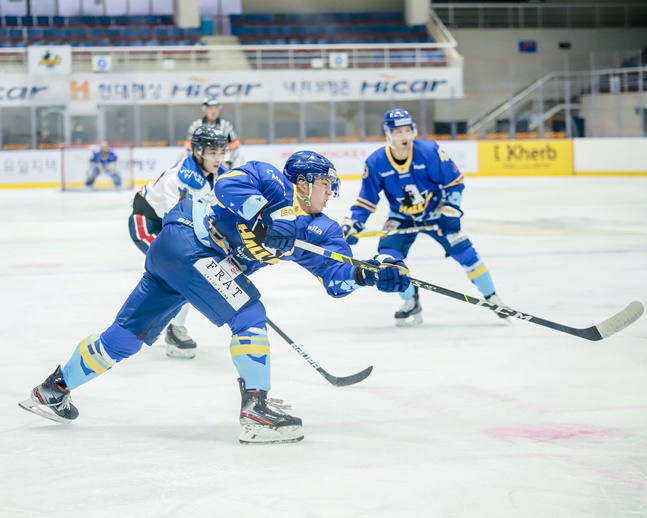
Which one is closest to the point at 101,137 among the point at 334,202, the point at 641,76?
the point at 334,202

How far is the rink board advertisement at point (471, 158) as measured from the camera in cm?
1983

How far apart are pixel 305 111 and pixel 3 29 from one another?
7.96 meters

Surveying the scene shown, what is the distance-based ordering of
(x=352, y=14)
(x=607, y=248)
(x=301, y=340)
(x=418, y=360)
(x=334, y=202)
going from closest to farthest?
1. (x=418, y=360)
2. (x=301, y=340)
3. (x=607, y=248)
4. (x=334, y=202)
5. (x=352, y=14)

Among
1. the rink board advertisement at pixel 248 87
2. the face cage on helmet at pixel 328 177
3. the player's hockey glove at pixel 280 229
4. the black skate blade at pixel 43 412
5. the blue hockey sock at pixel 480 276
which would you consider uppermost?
the rink board advertisement at pixel 248 87

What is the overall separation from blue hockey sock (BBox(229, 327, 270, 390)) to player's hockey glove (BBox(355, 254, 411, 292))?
44 centimetres

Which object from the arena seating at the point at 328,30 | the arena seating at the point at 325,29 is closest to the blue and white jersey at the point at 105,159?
the arena seating at the point at 328,30

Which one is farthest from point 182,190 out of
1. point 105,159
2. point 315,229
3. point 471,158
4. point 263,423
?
point 471,158

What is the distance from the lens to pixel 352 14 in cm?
2591

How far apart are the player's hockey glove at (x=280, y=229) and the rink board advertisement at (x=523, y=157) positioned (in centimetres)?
1816

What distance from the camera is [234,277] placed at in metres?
3.26

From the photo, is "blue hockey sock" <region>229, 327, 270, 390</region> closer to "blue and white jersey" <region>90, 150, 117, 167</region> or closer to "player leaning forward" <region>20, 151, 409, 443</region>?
"player leaning forward" <region>20, 151, 409, 443</region>

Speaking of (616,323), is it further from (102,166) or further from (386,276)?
(102,166)

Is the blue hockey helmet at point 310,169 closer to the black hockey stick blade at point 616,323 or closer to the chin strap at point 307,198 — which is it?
the chin strap at point 307,198

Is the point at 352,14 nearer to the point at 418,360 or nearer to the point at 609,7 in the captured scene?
the point at 609,7
